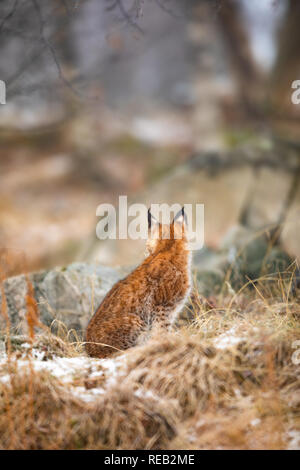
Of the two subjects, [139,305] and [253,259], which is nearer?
[139,305]

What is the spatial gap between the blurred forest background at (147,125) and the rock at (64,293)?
126 cm

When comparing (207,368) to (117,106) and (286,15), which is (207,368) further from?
(117,106)

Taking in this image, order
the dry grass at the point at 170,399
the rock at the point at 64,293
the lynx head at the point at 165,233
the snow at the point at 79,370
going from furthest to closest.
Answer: the rock at the point at 64,293 → the lynx head at the point at 165,233 → the snow at the point at 79,370 → the dry grass at the point at 170,399

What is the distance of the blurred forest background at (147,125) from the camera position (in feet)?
18.3

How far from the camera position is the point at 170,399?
2396 mm

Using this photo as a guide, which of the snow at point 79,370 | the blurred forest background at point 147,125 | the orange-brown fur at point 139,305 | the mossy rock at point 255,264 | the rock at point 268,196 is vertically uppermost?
the blurred forest background at point 147,125

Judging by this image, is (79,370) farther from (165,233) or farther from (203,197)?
(203,197)

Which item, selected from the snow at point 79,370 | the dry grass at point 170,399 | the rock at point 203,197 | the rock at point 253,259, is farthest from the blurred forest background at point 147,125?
the snow at point 79,370

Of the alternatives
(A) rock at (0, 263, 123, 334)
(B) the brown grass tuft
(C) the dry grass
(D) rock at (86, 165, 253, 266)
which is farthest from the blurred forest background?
(B) the brown grass tuft

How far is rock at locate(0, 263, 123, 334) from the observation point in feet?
13.2

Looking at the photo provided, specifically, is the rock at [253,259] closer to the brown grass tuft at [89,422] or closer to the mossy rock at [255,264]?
the mossy rock at [255,264]

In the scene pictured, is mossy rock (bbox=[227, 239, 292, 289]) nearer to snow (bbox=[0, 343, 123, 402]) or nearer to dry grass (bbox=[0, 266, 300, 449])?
dry grass (bbox=[0, 266, 300, 449])

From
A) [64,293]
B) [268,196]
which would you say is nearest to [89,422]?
[64,293]

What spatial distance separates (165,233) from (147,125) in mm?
12388
